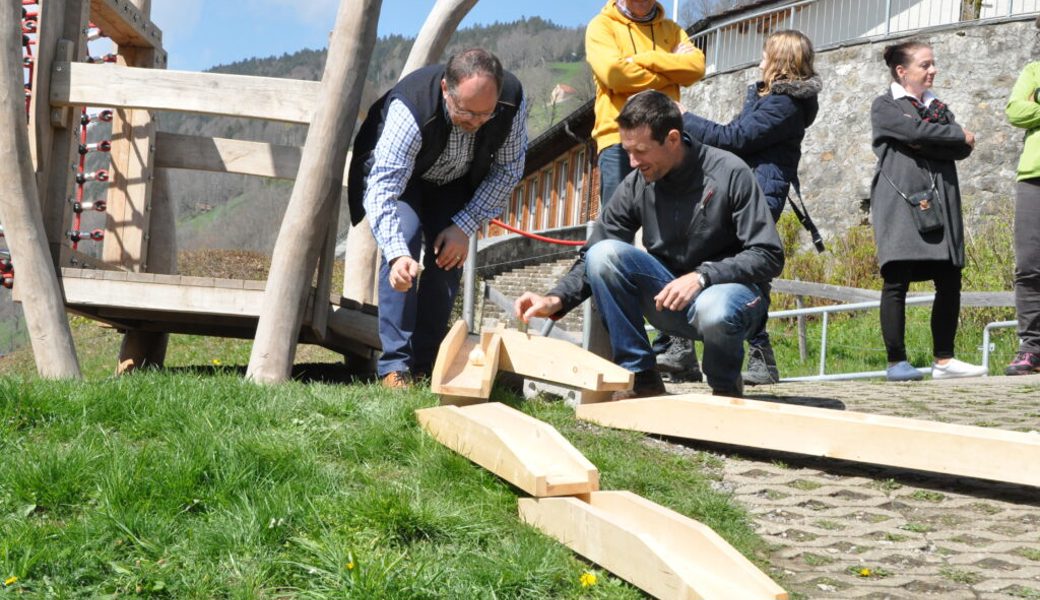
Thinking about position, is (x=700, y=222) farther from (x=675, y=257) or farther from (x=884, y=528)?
(x=884, y=528)

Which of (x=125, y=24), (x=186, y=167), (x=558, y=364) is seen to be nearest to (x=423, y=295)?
(x=558, y=364)

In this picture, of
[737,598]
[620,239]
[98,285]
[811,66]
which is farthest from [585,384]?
[98,285]

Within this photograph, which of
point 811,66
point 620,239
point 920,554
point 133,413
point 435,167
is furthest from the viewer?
point 811,66

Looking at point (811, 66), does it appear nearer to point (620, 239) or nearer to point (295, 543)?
point (620, 239)

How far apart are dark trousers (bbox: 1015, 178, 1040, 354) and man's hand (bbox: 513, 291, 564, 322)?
11.9ft

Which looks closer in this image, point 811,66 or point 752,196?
point 752,196

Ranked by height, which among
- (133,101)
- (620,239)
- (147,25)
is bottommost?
(620,239)

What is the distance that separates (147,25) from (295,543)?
6004 millimetres

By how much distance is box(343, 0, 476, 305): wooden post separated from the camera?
7453 millimetres

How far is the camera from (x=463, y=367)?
4.79m

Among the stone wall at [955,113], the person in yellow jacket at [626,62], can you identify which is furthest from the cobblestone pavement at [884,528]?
the stone wall at [955,113]

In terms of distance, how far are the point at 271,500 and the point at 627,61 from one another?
11.8 ft

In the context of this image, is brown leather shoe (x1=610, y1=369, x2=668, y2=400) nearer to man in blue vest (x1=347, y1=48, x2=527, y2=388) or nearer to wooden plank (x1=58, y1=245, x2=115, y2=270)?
man in blue vest (x1=347, y1=48, x2=527, y2=388)

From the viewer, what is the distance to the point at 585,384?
4.66m
